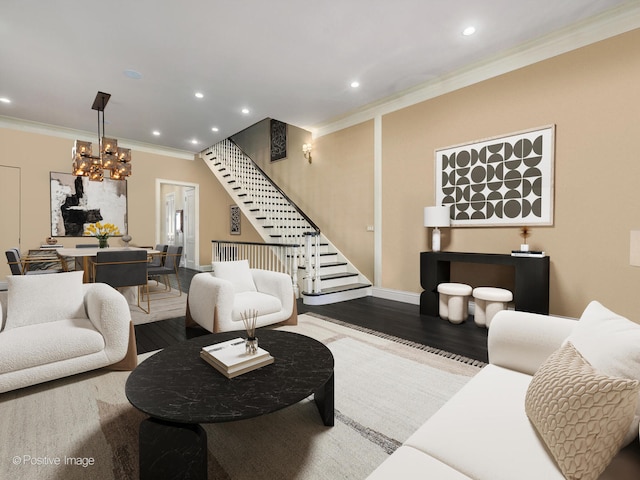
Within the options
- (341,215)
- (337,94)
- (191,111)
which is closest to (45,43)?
(191,111)

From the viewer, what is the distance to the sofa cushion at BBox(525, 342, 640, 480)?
835mm

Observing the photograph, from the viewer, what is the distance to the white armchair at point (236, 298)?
2.99m

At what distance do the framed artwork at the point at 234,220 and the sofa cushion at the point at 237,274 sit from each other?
5008 mm

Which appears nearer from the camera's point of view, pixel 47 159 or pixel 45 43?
pixel 45 43

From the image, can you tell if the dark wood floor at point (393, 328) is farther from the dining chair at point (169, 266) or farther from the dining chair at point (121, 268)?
the dining chair at point (169, 266)

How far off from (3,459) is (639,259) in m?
3.02

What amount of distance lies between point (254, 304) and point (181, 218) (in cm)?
749

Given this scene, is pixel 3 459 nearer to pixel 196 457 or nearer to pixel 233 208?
pixel 196 457

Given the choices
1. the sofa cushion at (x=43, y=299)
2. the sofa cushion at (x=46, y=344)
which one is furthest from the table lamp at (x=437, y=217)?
the sofa cushion at (x=43, y=299)

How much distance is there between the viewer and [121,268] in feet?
13.0

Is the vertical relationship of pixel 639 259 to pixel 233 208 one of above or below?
below

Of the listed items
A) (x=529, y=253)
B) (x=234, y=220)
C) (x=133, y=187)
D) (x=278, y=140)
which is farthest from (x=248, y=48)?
(x=234, y=220)

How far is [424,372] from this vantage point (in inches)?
95.0

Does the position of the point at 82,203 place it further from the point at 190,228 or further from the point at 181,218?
the point at 181,218
